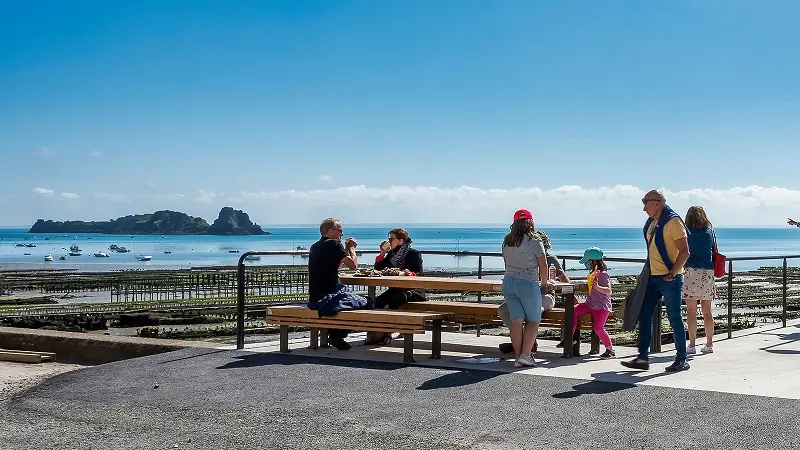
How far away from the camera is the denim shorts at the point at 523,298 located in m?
8.91

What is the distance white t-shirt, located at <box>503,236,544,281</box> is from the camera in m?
8.80

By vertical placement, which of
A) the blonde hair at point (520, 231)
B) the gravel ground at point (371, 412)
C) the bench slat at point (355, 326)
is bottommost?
the gravel ground at point (371, 412)

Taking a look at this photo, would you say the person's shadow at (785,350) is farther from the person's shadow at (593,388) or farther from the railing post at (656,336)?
the person's shadow at (593,388)

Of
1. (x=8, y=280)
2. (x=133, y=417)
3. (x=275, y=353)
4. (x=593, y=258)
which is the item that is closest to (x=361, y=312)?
(x=275, y=353)

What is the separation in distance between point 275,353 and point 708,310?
4536 millimetres

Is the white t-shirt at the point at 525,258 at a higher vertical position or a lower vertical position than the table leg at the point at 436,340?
higher

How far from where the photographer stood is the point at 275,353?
32.6 ft

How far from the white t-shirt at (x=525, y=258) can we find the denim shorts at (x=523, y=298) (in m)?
0.06

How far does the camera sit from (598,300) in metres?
9.73

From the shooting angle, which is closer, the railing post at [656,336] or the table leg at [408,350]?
the table leg at [408,350]

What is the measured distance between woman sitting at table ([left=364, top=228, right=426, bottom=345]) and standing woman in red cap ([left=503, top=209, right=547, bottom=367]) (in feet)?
6.46

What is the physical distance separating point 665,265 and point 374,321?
279 cm

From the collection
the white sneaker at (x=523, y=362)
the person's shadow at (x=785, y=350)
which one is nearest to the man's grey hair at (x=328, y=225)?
the white sneaker at (x=523, y=362)

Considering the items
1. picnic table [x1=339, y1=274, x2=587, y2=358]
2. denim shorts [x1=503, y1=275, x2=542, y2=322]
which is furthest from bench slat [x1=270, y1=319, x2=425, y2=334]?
denim shorts [x1=503, y1=275, x2=542, y2=322]
